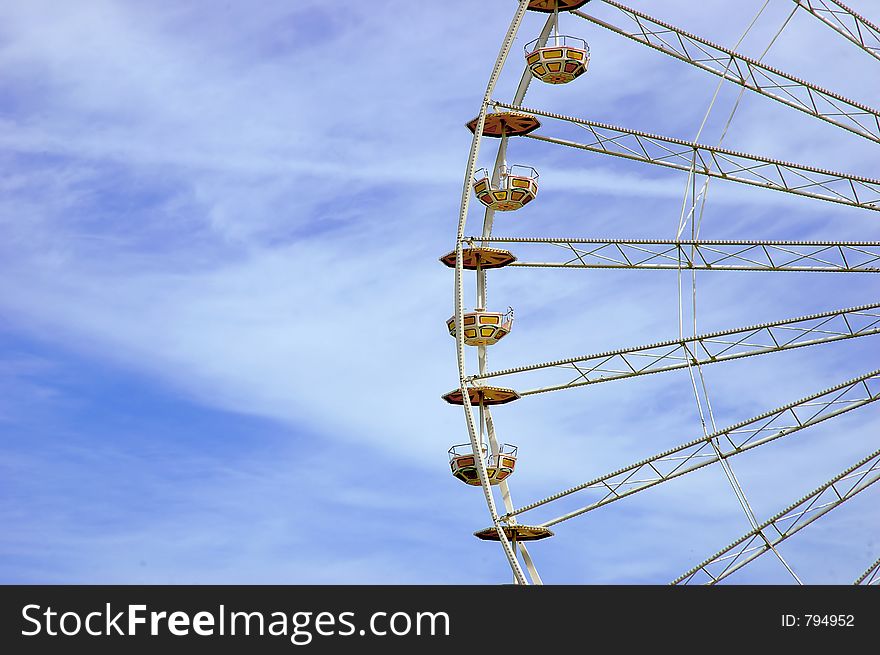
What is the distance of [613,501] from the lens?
46906 mm

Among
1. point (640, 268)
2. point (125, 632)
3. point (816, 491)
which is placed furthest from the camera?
point (640, 268)

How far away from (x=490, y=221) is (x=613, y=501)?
838cm

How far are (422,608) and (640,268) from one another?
43.0 feet

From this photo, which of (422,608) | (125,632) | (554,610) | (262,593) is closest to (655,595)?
(554,610)

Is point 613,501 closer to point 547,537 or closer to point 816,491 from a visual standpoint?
point 547,537

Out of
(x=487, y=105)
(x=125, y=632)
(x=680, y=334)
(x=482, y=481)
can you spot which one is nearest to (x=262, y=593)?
(x=125, y=632)

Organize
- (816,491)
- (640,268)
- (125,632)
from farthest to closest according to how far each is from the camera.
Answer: (640,268), (816,491), (125,632)

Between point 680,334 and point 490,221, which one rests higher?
point 490,221

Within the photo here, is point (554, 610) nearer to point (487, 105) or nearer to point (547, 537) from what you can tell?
point (547, 537)

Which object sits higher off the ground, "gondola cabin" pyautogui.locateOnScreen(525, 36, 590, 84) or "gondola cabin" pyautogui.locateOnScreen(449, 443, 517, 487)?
"gondola cabin" pyautogui.locateOnScreen(525, 36, 590, 84)

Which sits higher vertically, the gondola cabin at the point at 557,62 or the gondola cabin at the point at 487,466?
the gondola cabin at the point at 557,62

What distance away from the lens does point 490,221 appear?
165 ft

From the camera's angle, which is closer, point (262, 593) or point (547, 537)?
point (262, 593)

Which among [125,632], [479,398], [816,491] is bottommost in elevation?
[125,632]
